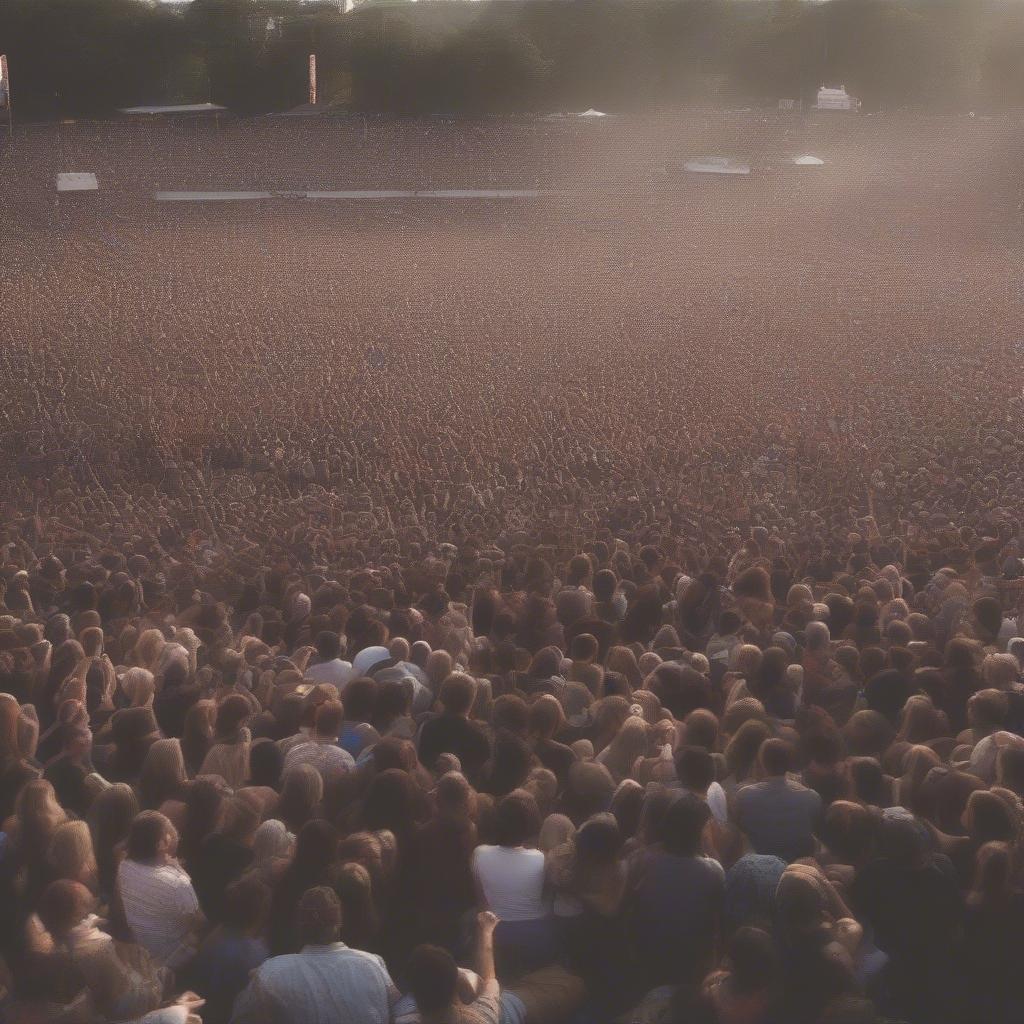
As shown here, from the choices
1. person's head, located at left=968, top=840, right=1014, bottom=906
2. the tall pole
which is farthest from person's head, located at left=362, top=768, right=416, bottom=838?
the tall pole

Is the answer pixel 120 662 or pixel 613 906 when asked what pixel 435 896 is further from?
pixel 120 662

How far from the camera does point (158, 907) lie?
4.44 meters

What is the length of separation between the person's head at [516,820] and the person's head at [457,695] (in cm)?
103

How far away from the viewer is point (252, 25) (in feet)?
193

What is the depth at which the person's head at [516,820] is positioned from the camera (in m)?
4.64

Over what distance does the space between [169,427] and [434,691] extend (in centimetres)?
1368

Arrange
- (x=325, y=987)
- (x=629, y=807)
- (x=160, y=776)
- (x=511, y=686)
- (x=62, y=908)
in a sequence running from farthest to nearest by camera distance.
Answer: (x=511, y=686) < (x=160, y=776) < (x=629, y=807) < (x=62, y=908) < (x=325, y=987)

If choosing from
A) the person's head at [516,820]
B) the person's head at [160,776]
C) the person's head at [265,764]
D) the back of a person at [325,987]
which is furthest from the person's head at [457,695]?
the back of a person at [325,987]

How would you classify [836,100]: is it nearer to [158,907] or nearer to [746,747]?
[746,747]

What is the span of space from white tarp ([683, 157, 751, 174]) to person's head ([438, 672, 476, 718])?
46.3 meters

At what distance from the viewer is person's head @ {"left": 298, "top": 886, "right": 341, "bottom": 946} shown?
402cm

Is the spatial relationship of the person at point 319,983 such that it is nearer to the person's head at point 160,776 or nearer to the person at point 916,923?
the person's head at point 160,776

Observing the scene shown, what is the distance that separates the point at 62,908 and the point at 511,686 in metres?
3.01

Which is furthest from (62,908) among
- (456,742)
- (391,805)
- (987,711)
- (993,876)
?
(987,711)
